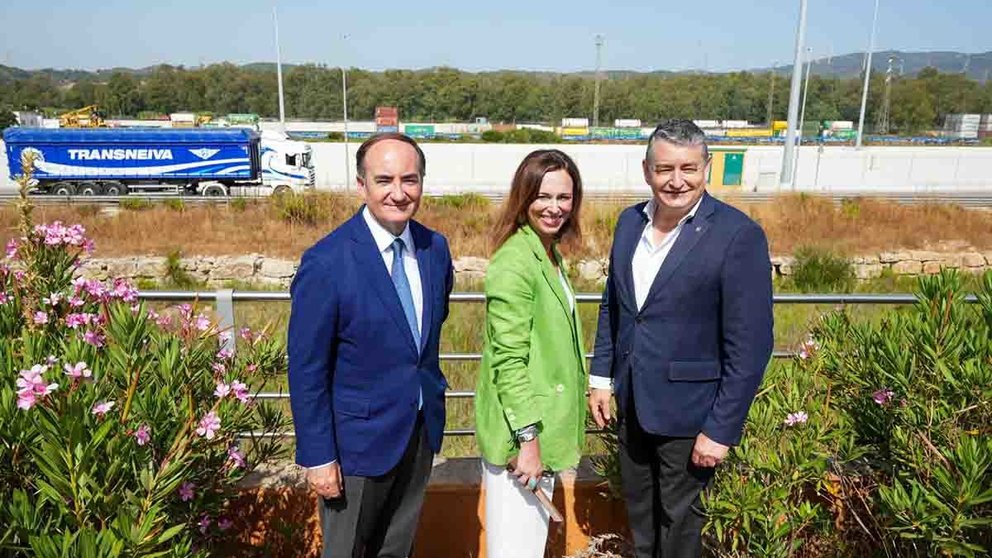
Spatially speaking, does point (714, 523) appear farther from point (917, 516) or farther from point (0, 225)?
point (0, 225)

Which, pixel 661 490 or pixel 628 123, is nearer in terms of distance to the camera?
pixel 661 490

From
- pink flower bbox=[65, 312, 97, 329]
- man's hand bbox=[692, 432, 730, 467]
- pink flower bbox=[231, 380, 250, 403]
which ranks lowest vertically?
man's hand bbox=[692, 432, 730, 467]

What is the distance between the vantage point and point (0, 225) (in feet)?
52.4

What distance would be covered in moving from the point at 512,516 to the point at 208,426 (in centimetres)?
109

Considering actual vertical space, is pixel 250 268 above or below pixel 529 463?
below

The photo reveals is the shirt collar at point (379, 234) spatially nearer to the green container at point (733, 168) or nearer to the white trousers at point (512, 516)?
the white trousers at point (512, 516)

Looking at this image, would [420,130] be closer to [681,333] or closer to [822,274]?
[822,274]

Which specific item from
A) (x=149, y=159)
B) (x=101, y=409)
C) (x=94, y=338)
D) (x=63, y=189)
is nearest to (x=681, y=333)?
A: (x=101, y=409)

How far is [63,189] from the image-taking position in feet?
86.2

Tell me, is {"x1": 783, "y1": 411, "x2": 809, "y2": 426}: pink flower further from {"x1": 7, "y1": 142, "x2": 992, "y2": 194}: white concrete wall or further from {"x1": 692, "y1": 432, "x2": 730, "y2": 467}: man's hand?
{"x1": 7, "y1": 142, "x2": 992, "y2": 194}: white concrete wall

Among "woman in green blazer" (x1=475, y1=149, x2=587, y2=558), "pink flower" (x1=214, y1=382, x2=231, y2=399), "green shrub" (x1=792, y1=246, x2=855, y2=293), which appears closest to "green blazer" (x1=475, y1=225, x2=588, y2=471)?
"woman in green blazer" (x1=475, y1=149, x2=587, y2=558)

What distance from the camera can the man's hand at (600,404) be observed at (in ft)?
8.70

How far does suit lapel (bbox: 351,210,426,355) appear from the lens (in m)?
2.14

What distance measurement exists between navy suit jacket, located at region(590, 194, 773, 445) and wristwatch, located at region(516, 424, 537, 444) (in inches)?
15.9
